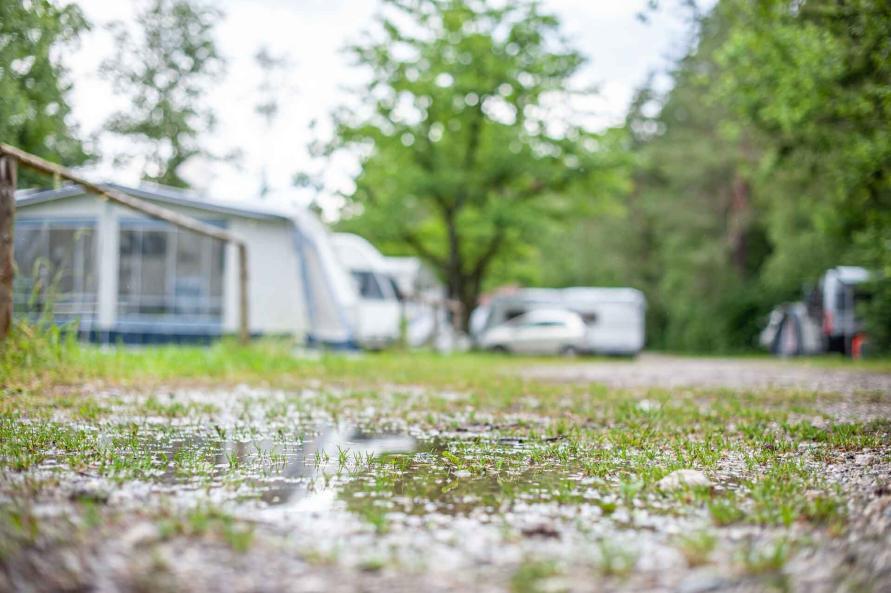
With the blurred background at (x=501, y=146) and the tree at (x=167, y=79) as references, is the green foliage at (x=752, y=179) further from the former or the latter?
the tree at (x=167, y=79)

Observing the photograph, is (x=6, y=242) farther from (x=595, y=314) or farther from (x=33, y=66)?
(x=595, y=314)

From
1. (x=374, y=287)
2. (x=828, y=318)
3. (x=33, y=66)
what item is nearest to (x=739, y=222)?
(x=828, y=318)

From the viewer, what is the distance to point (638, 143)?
41.3 metres

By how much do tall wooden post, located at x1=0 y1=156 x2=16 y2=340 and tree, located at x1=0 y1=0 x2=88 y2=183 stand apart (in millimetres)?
838

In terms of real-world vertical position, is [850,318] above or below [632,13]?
below

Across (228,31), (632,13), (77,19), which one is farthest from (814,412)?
(228,31)

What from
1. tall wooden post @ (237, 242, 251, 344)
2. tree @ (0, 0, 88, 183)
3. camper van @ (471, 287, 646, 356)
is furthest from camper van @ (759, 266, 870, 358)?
tree @ (0, 0, 88, 183)

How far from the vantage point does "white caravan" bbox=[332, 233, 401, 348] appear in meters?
19.3

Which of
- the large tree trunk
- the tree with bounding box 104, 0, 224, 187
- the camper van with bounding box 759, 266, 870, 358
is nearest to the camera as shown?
the camper van with bounding box 759, 266, 870, 358

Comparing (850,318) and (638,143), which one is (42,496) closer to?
(850,318)

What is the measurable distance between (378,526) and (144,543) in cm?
70

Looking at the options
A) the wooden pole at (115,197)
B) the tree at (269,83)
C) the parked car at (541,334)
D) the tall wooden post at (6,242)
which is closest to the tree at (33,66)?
the wooden pole at (115,197)

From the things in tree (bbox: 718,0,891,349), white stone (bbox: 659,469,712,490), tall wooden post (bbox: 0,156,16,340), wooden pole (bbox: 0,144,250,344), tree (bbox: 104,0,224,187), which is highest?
tree (bbox: 104,0,224,187)

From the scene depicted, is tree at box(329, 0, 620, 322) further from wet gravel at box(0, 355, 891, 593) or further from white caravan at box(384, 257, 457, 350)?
wet gravel at box(0, 355, 891, 593)
